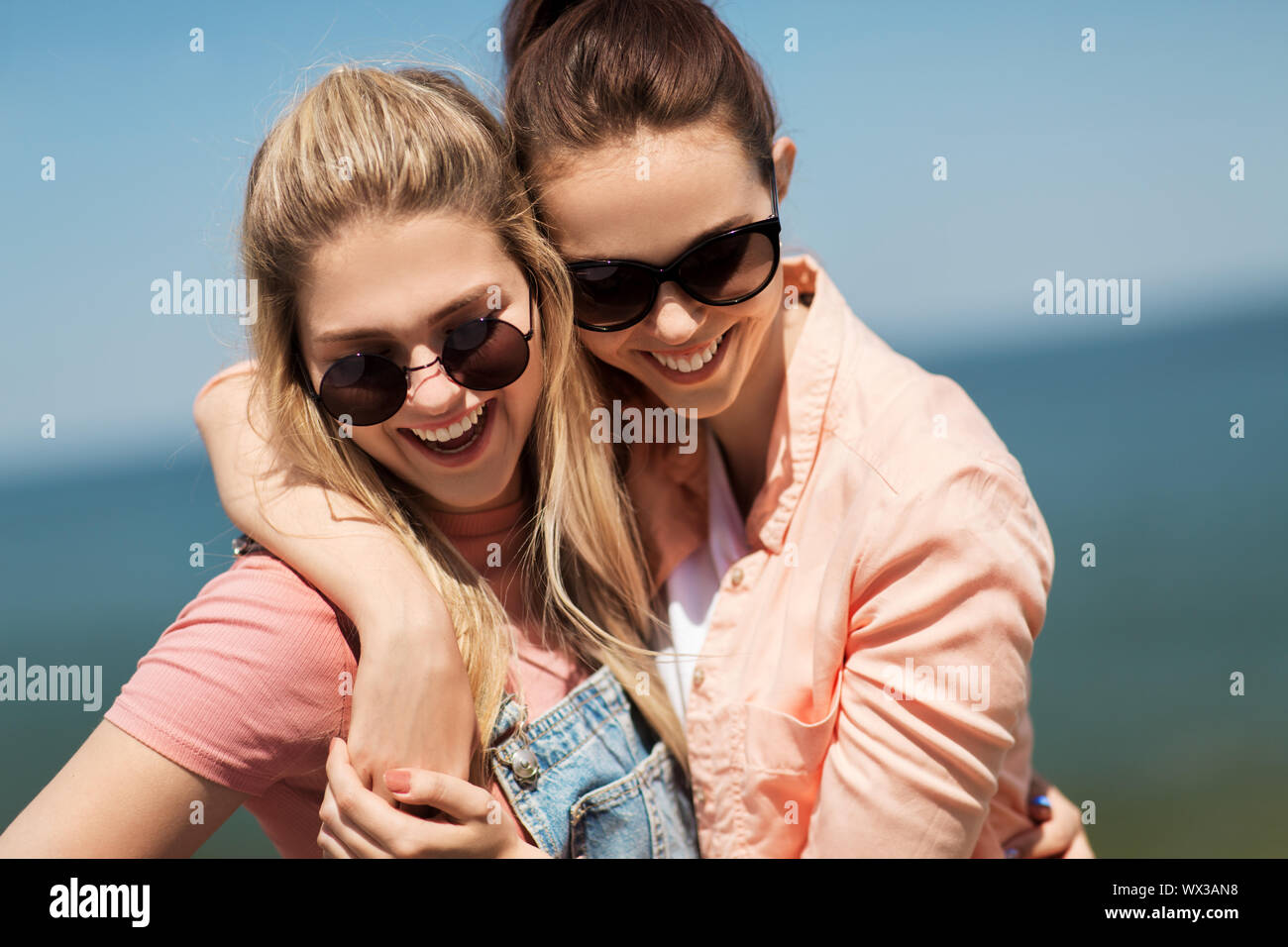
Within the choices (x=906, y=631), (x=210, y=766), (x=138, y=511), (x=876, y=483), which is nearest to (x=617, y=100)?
(x=876, y=483)

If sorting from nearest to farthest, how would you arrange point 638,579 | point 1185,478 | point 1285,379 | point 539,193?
point 539,193 < point 638,579 < point 1185,478 < point 1285,379

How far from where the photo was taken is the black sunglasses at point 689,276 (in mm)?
2479

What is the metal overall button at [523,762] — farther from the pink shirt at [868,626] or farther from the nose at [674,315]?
the nose at [674,315]

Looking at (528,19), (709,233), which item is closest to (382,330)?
(709,233)

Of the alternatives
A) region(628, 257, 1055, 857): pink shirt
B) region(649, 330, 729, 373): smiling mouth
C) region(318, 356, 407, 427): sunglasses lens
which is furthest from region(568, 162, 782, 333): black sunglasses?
region(318, 356, 407, 427): sunglasses lens

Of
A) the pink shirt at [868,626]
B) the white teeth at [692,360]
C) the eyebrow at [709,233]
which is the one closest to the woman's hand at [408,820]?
the pink shirt at [868,626]

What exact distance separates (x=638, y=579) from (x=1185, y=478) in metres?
13.0

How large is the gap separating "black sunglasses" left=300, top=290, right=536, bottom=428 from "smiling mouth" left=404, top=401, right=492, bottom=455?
0.36 feet

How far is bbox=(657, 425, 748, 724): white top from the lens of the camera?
9.04 feet

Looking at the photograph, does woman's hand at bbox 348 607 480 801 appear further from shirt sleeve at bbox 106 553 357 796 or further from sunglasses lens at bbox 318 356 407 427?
sunglasses lens at bbox 318 356 407 427

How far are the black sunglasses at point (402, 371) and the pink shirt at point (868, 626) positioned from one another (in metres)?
0.89

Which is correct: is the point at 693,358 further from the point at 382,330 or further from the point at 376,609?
the point at 376,609
